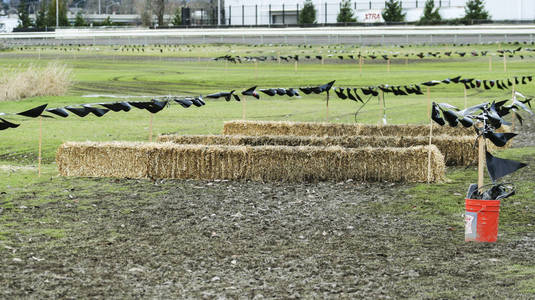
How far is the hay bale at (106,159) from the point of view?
1505 centimetres

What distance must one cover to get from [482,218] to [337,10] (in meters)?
94.4

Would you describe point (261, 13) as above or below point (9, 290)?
above

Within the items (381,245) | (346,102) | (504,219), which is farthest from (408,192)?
(346,102)

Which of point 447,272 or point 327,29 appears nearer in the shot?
point 447,272

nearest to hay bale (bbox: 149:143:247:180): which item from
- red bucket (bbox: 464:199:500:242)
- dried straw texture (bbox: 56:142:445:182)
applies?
dried straw texture (bbox: 56:142:445:182)

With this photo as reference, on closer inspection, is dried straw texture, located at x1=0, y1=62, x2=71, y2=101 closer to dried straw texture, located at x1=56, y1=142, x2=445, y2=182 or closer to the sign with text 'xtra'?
dried straw texture, located at x1=56, y1=142, x2=445, y2=182

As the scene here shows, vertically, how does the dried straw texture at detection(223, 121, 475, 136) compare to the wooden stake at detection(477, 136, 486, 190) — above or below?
below

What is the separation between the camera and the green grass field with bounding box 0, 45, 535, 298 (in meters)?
9.61

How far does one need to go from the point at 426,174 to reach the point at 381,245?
4.99m

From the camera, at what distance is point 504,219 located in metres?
11.3

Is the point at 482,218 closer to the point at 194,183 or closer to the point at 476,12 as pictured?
the point at 194,183

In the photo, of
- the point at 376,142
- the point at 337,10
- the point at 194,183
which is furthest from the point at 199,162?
the point at 337,10

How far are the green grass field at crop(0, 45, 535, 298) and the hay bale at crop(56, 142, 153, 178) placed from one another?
1.11 ft

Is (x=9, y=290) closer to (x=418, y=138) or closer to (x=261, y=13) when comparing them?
(x=418, y=138)
